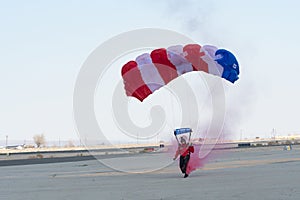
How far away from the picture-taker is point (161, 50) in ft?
80.7

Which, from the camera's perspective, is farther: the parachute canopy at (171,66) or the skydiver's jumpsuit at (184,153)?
the parachute canopy at (171,66)

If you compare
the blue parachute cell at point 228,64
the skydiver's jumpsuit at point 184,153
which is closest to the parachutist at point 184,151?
the skydiver's jumpsuit at point 184,153

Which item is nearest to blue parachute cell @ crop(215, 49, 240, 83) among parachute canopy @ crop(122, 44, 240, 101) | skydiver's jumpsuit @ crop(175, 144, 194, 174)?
parachute canopy @ crop(122, 44, 240, 101)

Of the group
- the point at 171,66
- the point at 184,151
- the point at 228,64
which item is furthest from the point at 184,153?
the point at 228,64

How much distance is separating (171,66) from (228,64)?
2.70 m

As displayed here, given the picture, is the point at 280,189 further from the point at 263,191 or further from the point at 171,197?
A: the point at 171,197

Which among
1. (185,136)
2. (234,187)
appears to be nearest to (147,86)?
(185,136)

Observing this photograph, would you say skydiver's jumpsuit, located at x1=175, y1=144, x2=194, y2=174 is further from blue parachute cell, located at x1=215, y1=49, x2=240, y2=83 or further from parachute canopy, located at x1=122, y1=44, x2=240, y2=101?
blue parachute cell, located at x1=215, y1=49, x2=240, y2=83

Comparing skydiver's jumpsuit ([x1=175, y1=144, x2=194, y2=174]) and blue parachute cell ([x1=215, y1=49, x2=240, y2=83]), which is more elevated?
blue parachute cell ([x1=215, y1=49, x2=240, y2=83])

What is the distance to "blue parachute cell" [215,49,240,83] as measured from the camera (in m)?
24.0

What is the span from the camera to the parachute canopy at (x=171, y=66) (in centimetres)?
2403

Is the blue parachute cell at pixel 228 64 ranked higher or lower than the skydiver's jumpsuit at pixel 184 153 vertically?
higher

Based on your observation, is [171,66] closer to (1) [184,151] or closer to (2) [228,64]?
(2) [228,64]

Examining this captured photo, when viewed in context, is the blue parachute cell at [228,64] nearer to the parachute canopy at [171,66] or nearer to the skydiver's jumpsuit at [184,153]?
the parachute canopy at [171,66]
